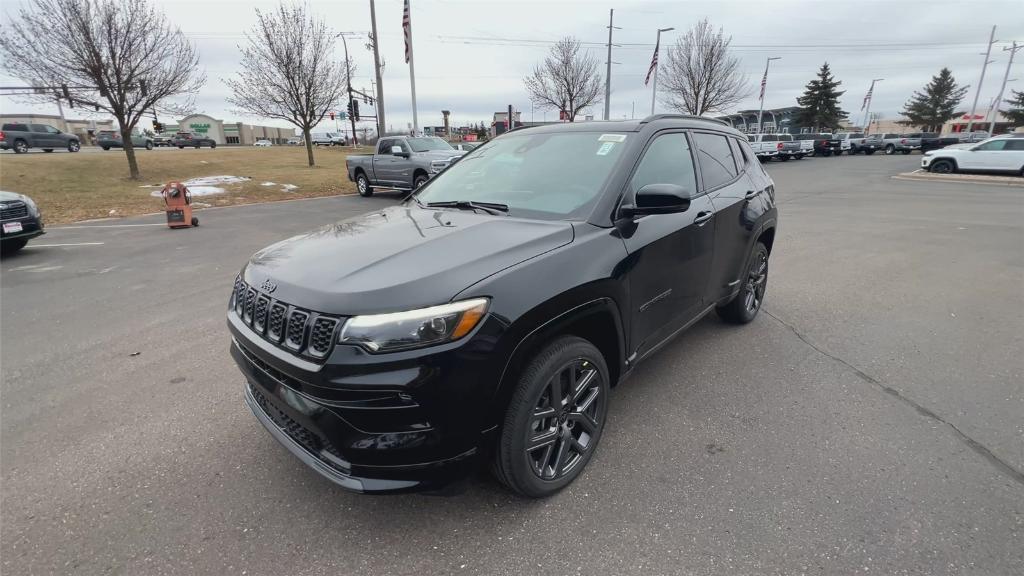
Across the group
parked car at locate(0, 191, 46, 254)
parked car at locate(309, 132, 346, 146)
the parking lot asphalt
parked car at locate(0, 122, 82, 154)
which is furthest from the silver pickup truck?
parked car at locate(309, 132, 346, 146)

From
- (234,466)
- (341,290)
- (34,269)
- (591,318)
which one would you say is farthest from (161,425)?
(34,269)

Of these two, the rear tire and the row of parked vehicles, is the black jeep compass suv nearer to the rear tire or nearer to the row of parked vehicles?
the rear tire

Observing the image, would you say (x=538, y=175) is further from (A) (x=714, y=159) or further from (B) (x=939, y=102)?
(B) (x=939, y=102)

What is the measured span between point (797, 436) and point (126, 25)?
22169 millimetres

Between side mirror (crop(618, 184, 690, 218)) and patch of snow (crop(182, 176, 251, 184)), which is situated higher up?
side mirror (crop(618, 184, 690, 218))

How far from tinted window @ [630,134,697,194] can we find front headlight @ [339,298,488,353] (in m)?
1.47

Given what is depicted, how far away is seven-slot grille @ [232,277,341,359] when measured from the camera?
76.5 inches

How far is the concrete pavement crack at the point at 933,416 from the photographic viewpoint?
2.59 metres

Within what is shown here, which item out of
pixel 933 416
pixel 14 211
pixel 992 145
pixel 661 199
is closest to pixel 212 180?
pixel 14 211

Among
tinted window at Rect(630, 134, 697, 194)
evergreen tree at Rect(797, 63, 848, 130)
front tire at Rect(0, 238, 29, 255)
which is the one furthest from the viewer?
evergreen tree at Rect(797, 63, 848, 130)

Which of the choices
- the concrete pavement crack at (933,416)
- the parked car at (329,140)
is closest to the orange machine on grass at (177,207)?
the concrete pavement crack at (933,416)

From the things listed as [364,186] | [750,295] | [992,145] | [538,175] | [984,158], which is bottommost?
[750,295]

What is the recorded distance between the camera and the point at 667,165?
3250 millimetres

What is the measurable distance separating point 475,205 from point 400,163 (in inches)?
504
